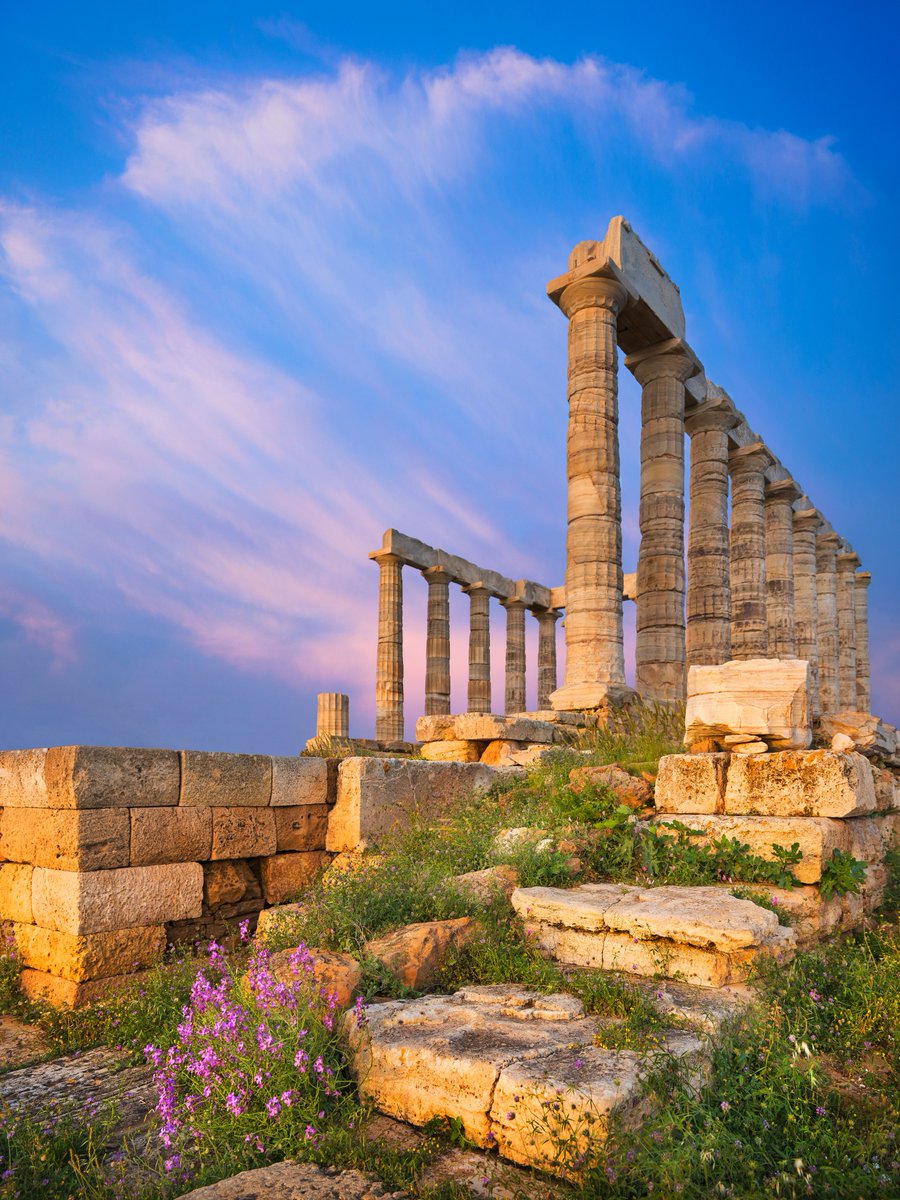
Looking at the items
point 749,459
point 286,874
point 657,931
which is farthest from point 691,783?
point 749,459

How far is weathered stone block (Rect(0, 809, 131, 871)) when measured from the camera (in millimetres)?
5691

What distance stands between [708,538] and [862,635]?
19.2 m

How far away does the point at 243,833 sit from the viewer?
6.80 m

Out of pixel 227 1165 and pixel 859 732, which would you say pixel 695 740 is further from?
pixel 227 1165

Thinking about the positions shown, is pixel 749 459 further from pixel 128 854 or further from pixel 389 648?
pixel 128 854

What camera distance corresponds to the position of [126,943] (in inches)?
229

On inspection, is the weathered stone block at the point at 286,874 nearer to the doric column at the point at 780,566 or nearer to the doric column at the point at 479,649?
the doric column at the point at 780,566

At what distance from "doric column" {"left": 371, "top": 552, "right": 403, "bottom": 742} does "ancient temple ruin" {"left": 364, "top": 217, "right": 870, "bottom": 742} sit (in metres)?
0.05

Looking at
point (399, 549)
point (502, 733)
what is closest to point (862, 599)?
point (399, 549)

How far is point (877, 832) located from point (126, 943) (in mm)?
6266

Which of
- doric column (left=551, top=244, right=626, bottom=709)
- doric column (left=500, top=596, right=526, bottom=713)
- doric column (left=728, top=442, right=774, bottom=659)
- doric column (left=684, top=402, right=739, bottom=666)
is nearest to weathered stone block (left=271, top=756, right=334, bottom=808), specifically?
doric column (left=551, top=244, right=626, bottom=709)

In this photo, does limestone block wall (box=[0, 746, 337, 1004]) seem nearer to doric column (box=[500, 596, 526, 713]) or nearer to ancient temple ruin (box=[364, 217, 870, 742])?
ancient temple ruin (box=[364, 217, 870, 742])

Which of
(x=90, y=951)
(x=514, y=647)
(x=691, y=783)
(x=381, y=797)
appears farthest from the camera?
(x=514, y=647)

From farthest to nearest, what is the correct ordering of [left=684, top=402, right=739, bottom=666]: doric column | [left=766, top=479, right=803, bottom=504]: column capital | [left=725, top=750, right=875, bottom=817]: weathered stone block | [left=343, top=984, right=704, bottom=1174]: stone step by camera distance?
[left=766, top=479, right=803, bottom=504]: column capital < [left=684, top=402, right=739, bottom=666]: doric column < [left=725, top=750, right=875, bottom=817]: weathered stone block < [left=343, top=984, right=704, bottom=1174]: stone step
